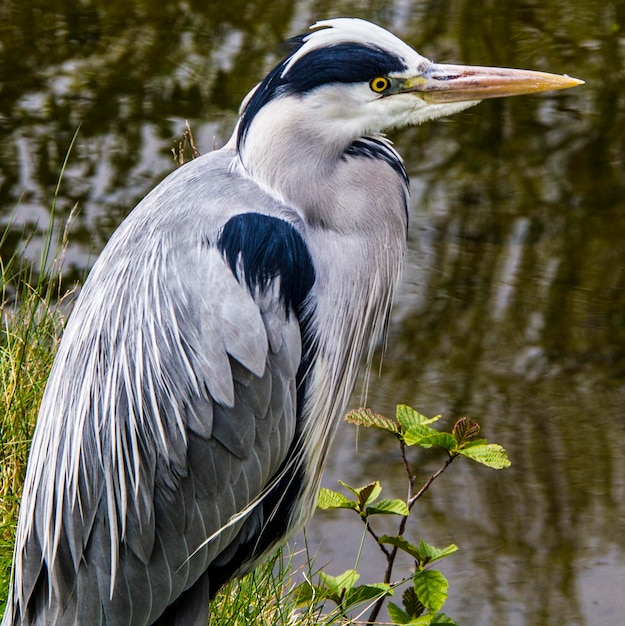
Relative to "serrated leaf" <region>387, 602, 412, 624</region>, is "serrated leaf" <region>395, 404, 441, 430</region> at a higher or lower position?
higher

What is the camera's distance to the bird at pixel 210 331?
2.31 m

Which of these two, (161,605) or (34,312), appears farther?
(34,312)

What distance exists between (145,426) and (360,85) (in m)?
0.86

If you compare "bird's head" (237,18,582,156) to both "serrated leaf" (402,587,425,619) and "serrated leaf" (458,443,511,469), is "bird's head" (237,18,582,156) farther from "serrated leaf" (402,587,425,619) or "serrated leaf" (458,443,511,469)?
"serrated leaf" (402,587,425,619)

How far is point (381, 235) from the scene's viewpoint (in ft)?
8.24

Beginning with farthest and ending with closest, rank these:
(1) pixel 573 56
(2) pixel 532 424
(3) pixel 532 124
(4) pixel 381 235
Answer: (1) pixel 573 56
(3) pixel 532 124
(2) pixel 532 424
(4) pixel 381 235

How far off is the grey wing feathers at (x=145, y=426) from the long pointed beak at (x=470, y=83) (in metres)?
0.56

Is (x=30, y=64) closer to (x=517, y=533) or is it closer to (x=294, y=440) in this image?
(x=517, y=533)

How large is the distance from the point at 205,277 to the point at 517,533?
2.05m

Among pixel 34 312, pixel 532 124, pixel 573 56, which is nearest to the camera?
pixel 34 312

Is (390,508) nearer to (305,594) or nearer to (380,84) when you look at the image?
(305,594)

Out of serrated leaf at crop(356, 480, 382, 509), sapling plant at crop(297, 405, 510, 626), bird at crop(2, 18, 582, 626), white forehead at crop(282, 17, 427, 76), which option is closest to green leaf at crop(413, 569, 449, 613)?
sapling plant at crop(297, 405, 510, 626)

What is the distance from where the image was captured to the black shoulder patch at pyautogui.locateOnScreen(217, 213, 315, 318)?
2.30 metres

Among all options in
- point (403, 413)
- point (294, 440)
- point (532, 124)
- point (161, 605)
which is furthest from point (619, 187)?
point (161, 605)
